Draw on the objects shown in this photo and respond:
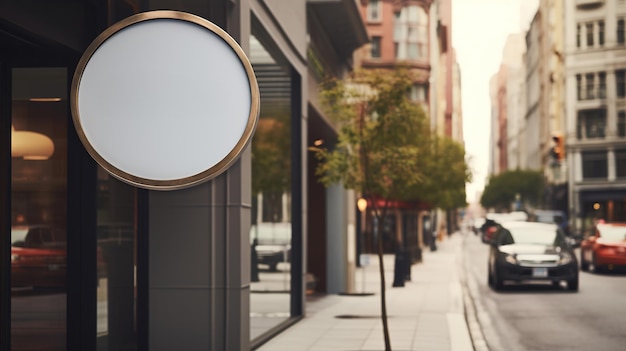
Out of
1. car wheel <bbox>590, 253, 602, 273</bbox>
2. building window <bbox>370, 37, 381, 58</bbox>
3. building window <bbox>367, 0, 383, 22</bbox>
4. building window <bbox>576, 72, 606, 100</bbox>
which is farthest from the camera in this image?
Answer: building window <bbox>576, 72, 606, 100</bbox>

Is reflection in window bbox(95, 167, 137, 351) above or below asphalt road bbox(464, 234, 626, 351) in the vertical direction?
above

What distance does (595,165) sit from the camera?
80.2 metres

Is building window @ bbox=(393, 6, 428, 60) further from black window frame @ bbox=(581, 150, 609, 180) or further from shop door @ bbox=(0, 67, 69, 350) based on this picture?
shop door @ bbox=(0, 67, 69, 350)

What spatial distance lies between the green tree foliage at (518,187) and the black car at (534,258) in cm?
9087

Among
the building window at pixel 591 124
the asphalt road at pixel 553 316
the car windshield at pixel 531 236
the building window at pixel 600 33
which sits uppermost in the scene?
the building window at pixel 600 33

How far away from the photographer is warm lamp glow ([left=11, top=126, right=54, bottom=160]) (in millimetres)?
7457

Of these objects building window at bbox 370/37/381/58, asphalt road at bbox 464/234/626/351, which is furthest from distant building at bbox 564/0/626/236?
asphalt road at bbox 464/234/626/351

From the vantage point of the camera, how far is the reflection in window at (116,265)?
8211 mm

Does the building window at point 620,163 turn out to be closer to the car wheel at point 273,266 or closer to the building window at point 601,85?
the building window at point 601,85

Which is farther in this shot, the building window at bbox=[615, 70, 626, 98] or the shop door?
the building window at bbox=[615, 70, 626, 98]

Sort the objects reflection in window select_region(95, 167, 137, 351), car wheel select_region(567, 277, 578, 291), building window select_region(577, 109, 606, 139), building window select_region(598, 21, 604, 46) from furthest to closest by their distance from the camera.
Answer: building window select_region(598, 21, 604, 46) → building window select_region(577, 109, 606, 139) → car wheel select_region(567, 277, 578, 291) → reflection in window select_region(95, 167, 137, 351)

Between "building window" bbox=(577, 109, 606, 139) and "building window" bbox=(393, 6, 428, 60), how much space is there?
15.8 metres

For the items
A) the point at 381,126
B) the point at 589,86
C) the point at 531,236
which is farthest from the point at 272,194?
the point at 589,86

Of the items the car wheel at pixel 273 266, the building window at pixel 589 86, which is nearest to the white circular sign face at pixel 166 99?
the car wheel at pixel 273 266
